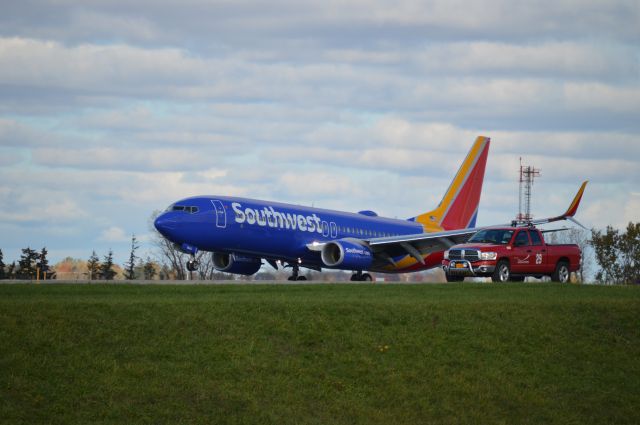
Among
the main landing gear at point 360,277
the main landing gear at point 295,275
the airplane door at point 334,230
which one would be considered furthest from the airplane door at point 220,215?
the main landing gear at point 360,277

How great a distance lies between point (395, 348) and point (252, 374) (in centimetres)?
356

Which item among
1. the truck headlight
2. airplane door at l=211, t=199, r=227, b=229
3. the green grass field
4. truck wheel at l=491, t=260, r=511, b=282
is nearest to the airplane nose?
airplane door at l=211, t=199, r=227, b=229

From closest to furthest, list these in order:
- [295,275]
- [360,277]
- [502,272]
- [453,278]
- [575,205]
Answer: [502,272]
[453,278]
[575,205]
[295,275]
[360,277]

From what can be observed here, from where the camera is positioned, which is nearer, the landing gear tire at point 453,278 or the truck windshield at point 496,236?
the truck windshield at point 496,236

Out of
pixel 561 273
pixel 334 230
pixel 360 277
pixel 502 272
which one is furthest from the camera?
pixel 334 230

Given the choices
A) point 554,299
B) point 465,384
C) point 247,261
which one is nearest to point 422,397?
point 465,384

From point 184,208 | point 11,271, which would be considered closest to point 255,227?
point 184,208

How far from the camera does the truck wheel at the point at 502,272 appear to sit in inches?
1428

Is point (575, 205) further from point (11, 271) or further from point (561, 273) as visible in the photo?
point (11, 271)

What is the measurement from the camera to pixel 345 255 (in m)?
52.4

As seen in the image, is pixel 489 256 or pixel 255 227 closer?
pixel 489 256

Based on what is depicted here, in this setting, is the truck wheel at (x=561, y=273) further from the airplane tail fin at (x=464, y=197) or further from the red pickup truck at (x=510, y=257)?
the airplane tail fin at (x=464, y=197)

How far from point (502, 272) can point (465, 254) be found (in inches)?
54.4

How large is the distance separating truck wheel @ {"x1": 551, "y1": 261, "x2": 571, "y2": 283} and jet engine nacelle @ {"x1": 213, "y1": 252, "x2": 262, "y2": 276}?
19.5 metres
